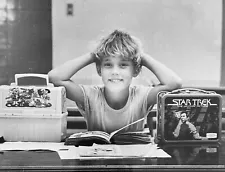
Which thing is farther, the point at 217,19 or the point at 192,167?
the point at 217,19

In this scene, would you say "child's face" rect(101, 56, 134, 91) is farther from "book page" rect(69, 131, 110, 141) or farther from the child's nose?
"book page" rect(69, 131, 110, 141)

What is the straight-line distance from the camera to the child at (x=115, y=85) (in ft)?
7.50

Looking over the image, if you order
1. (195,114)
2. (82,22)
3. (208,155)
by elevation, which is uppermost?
(82,22)

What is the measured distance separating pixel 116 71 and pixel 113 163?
72 centimetres

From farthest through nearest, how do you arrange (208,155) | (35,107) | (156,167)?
(35,107) < (208,155) < (156,167)

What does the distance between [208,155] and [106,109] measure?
71 centimetres

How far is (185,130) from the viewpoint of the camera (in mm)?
2236

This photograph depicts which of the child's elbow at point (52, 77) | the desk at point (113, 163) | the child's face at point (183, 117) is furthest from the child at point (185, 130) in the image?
the child's elbow at point (52, 77)

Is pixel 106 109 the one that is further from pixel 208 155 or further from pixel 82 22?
pixel 208 155

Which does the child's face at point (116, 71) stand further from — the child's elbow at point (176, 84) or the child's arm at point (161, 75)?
the child's elbow at point (176, 84)

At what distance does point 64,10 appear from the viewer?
88.8 inches

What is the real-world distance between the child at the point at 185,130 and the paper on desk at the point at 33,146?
2.14ft

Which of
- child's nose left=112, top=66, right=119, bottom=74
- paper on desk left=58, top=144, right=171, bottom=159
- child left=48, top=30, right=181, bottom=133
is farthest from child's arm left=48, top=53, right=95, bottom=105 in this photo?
paper on desk left=58, top=144, right=171, bottom=159

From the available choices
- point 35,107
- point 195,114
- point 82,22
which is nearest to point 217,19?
point 195,114
